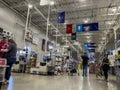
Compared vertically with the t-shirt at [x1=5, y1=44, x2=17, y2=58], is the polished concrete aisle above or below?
below

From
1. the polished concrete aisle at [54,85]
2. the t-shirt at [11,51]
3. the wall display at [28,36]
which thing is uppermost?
the wall display at [28,36]

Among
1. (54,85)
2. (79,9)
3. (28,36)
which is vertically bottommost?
(54,85)

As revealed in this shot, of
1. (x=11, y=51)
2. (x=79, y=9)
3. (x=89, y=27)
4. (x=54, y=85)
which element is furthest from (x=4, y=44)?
(x=79, y=9)

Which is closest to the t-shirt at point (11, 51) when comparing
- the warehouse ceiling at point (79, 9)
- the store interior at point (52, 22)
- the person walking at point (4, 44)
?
the person walking at point (4, 44)

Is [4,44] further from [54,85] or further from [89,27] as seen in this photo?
[89,27]

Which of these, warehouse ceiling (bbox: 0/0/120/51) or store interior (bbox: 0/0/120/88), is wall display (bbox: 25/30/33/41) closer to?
store interior (bbox: 0/0/120/88)

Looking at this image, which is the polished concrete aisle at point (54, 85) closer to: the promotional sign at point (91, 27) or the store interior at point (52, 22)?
the store interior at point (52, 22)

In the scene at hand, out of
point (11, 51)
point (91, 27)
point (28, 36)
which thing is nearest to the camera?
point (11, 51)

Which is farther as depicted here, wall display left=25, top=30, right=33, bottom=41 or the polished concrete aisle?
wall display left=25, top=30, right=33, bottom=41

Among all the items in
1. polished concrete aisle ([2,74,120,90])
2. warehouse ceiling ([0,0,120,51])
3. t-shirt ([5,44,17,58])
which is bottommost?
polished concrete aisle ([2,74,120,90])

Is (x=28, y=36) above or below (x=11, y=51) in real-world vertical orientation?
above

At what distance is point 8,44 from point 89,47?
18818 mm

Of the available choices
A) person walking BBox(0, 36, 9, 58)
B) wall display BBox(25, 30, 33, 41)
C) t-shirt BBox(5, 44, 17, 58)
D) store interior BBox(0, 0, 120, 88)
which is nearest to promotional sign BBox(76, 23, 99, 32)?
store interior BBox(0, 0, 120, 88)

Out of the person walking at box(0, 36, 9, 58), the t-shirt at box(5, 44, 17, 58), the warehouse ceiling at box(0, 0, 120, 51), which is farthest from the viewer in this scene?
the warehouse ceiling at box(0, 0, 120, 51)
